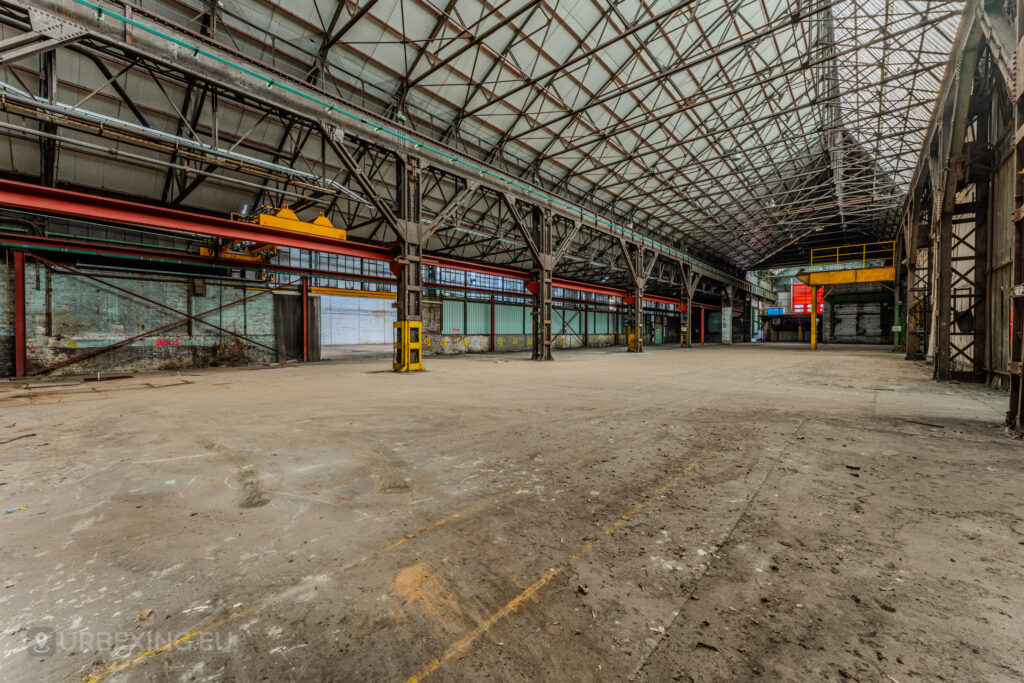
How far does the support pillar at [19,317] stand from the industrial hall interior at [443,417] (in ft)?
0.22

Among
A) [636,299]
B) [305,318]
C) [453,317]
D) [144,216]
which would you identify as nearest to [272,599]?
[144,216]

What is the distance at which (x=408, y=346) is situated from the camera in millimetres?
11266

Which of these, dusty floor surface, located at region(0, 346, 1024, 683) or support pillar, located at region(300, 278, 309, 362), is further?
support pillar, located at region(300, 278, 309, 362)

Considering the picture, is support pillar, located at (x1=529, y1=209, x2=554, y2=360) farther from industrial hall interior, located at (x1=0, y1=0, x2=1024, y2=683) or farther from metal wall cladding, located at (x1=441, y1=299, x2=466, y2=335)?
metal wall cladding, located at (x1=441, y1=299, x2=466, y2=335)

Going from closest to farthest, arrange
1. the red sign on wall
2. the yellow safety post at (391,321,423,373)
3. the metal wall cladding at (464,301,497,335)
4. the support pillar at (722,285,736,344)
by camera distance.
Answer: the yellow safety post at (391,321,423,373) < the metal wall cladding at (464,301,497,335) < the red sign on wall < the support pillar at (722,285,736,344)

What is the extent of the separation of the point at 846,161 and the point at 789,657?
30.6 metres

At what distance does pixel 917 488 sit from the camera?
290 centimetres

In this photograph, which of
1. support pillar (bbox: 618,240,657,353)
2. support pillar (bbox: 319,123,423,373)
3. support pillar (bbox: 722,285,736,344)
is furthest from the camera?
support pillar (bbox: 722,285,736,344)

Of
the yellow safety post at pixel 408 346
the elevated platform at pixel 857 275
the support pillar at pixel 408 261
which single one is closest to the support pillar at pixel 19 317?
the support pillar at pixel 408 261

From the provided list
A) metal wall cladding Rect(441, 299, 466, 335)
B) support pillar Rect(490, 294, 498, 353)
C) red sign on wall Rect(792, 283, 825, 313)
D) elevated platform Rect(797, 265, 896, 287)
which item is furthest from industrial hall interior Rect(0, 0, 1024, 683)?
red sign on wall Rect(792, 283, 825, 313)

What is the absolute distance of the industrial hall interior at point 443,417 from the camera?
154 centimetres

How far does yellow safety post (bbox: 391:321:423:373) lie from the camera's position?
11250 millimetres

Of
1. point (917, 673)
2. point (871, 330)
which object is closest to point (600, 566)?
point (917, 673)

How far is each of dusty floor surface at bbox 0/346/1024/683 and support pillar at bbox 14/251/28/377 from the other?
30.3 feet
